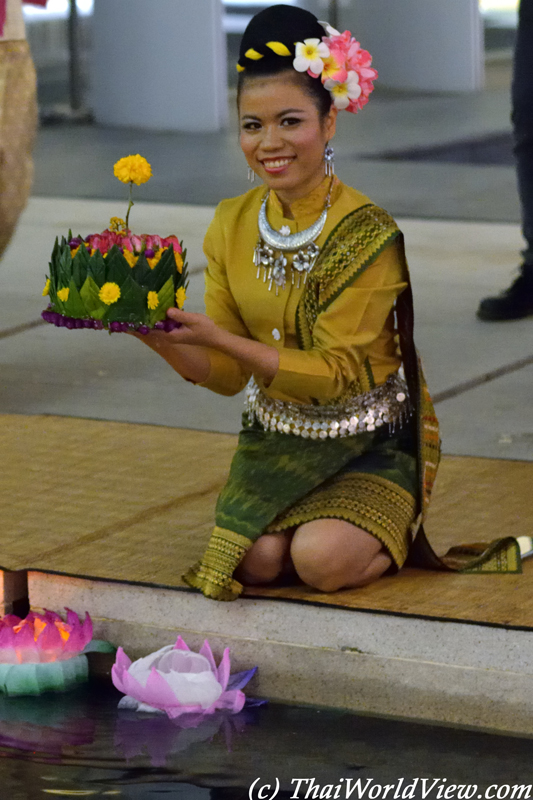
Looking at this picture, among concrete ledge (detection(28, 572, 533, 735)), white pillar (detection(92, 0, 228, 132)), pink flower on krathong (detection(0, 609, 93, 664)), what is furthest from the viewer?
white pillar (detection(92, 0, 228, 132))

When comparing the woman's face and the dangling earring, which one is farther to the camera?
the dangling earring

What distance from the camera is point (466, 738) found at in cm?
277

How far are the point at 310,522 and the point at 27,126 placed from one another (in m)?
2.63

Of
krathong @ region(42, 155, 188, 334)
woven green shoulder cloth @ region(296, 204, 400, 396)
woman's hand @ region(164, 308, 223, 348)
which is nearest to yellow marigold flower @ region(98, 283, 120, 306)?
krathong @ region(42, 155, 188, 334)

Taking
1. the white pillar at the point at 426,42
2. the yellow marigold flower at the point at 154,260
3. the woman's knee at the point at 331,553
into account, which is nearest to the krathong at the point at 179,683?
the woman's knee at the point at 331,553

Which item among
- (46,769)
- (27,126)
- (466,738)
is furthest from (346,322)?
(27,126)

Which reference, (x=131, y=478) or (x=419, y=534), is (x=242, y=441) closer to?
(x=419, y=534)

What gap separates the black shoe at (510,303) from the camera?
18.8 ft

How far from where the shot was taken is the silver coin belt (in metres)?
3.05

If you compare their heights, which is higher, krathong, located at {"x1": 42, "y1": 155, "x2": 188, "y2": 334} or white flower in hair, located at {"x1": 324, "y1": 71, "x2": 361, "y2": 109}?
white flower in hair, located at {"x1": 324, "y1": 71, "x2": 361, "y2": 109}

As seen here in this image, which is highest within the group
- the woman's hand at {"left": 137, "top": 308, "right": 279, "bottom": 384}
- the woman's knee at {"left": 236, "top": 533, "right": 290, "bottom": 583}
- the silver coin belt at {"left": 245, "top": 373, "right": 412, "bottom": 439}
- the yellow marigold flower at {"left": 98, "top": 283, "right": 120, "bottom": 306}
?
the yellow marigold flower at {"left": 98, "top": 283, "right": 120, "bottom": 306}

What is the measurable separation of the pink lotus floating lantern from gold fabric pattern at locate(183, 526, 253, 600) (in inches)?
11.0

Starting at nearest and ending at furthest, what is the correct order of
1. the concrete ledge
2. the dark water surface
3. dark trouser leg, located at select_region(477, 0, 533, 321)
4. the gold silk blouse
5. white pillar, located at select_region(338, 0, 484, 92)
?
1. the dark water surface
2. the concrete ledge
3. the gold silk blouse
4. dark trouser leg, located at select_region(477, 0, 533, 321)
5. white pillar, located at select_region(338, 0, 484, 92)

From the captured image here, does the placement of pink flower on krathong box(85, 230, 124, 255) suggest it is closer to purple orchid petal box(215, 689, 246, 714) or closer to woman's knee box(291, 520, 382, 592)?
woman's knee box(291, 520, 382, 592)
